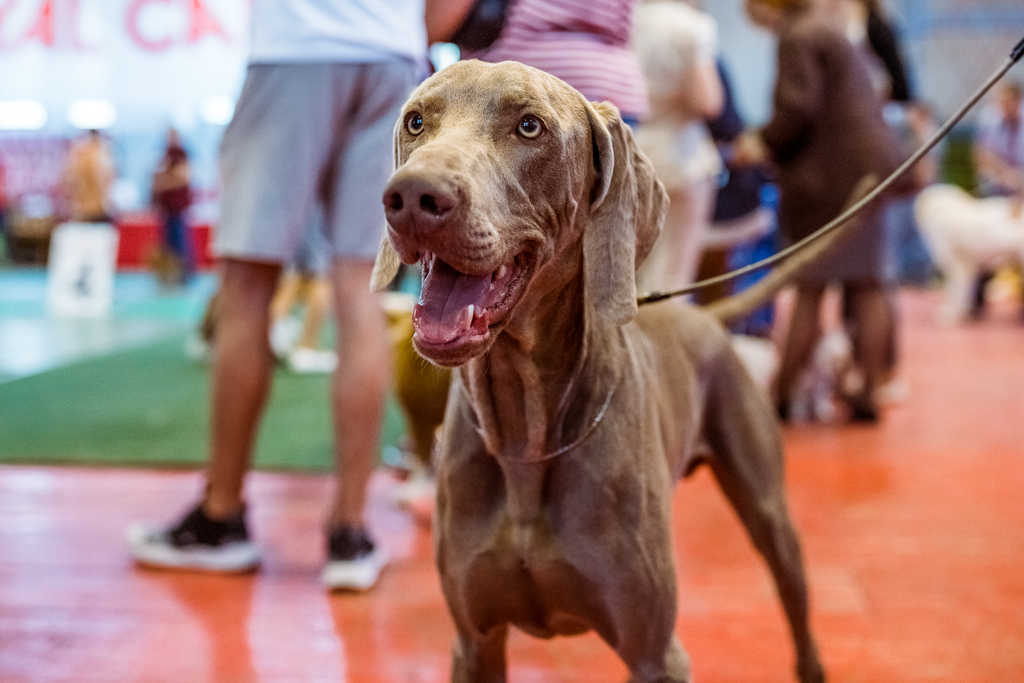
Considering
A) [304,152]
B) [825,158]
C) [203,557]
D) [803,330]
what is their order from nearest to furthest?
[304,152] < [203,557] < [825,158] < [803,330]

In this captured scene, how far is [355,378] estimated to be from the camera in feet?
7.49

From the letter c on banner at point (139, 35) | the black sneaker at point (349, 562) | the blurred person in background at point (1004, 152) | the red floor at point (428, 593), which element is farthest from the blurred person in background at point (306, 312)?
the blurred person in background at point (1004, 152)

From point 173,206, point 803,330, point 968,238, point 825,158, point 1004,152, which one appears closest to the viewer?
point 825,158

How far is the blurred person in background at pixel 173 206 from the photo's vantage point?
10719 mm

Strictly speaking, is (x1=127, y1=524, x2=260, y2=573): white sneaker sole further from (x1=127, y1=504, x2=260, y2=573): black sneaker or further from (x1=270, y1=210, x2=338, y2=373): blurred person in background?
(x1=270, y1=210, x2=338, y2=373): blurred person in background

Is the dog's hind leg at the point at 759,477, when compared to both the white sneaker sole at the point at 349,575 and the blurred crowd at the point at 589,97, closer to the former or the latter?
the blurred crowd at the point at 589,97

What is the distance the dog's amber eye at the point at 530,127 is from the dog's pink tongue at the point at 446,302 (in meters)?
0.17

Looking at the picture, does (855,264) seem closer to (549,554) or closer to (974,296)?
(549,554)

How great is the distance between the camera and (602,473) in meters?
1.31

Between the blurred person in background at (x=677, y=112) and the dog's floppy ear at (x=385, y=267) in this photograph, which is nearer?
the dog's floppy ear at (x=385, y=267)

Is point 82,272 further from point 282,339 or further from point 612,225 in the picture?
point 612,225

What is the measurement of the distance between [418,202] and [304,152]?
1.29 m

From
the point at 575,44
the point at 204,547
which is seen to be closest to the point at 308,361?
the point at 204,547

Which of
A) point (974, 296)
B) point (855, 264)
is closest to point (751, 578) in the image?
point (855, 264)
